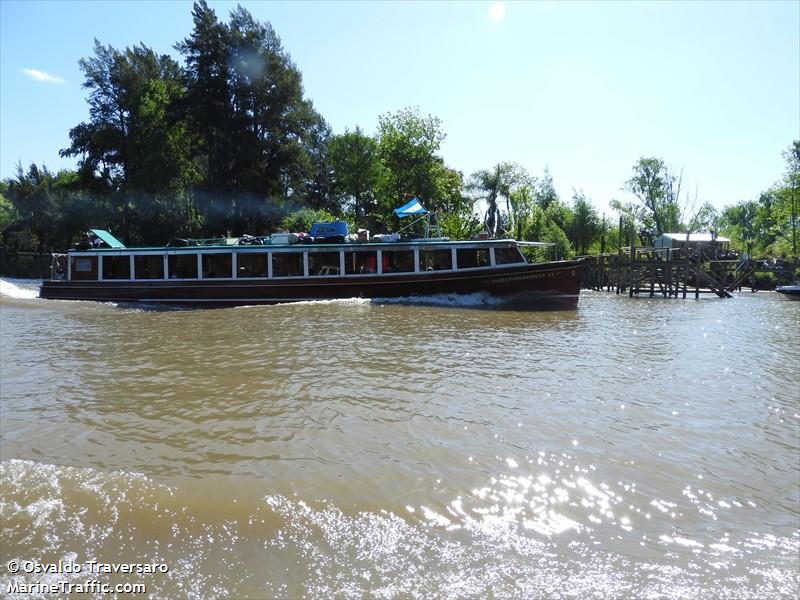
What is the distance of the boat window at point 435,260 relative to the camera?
2052 centimetres

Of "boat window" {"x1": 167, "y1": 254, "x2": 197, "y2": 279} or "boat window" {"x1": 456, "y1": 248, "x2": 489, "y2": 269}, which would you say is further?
"boat window" {"x1": 167, "y1": 254, "x2": 197, "y2": 279}

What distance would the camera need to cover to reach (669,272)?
98.8ft

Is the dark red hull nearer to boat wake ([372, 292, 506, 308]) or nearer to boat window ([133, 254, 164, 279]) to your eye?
boat wake ([372, 292, 506, 308])

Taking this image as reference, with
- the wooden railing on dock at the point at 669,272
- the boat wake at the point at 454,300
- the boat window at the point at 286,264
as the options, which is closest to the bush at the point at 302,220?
the boat window at the point at 286,264

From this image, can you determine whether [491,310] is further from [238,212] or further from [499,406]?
[238,212]

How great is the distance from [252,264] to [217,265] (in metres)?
1.54

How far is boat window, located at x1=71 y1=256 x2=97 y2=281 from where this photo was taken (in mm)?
23016

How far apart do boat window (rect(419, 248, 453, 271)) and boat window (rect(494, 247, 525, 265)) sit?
1835 millimetres

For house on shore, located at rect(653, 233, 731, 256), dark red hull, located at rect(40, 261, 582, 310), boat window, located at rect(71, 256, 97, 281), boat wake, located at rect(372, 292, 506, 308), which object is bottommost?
boat wake, located at rect(372, 292, 506, 308)

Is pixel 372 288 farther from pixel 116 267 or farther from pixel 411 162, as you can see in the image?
pixel 411 162

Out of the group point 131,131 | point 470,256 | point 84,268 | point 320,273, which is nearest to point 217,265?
point 320,273

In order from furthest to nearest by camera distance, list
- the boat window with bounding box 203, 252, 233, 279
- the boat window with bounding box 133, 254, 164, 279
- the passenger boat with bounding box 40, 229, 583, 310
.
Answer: the boat window with bounding box 133, 254, 164, 279
the boat window with bounding box 203, 252, 233, 279
the passenger boat with bounding box 40, 229, 583, 310

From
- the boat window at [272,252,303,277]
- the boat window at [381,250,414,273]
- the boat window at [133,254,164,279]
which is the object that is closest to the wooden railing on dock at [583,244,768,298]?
the boat window at [381,250,414,273]

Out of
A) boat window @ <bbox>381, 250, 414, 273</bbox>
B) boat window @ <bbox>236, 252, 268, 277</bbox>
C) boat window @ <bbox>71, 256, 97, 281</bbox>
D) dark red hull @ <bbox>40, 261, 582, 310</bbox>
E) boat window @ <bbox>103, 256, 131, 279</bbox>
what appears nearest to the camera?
dark red hull @ <bbox>40, 261, 582, 310</bbox>
